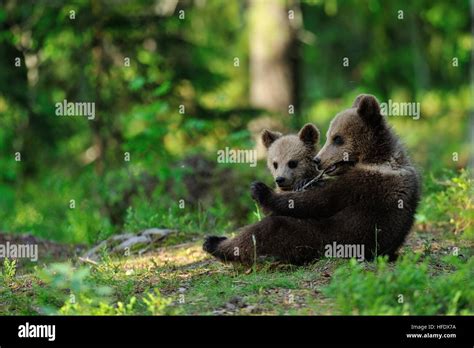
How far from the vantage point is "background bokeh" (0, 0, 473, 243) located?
13094 millimetres

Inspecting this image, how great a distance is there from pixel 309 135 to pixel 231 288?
2.44 metres

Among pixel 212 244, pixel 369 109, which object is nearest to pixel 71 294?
pixel 212 244

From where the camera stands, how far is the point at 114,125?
16.2 m

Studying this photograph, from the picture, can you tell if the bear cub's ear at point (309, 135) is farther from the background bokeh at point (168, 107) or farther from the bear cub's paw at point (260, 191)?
the background bokeh at point (168, 107)

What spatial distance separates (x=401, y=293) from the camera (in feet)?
21.0

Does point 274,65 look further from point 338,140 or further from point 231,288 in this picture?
point 231,288

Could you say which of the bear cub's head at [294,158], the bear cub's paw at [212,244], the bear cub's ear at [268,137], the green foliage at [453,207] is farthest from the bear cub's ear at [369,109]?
the green foliage at [453,207]

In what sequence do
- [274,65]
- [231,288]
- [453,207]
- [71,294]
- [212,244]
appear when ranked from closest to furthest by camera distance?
[71,294]
[231,288]
[212,244]
[453,207]
[274,65]

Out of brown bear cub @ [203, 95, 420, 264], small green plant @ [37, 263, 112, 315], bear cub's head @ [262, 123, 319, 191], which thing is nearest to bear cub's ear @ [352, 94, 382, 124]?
brown bear cub @ [203, 95, 420, 264]

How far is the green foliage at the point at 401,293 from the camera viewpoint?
20.3 feet

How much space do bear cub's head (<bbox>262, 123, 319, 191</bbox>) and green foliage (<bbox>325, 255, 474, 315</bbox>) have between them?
2120 millimetres

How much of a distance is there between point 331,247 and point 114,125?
30.7 feet

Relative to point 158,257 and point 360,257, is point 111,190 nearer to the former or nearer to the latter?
point 158,257
